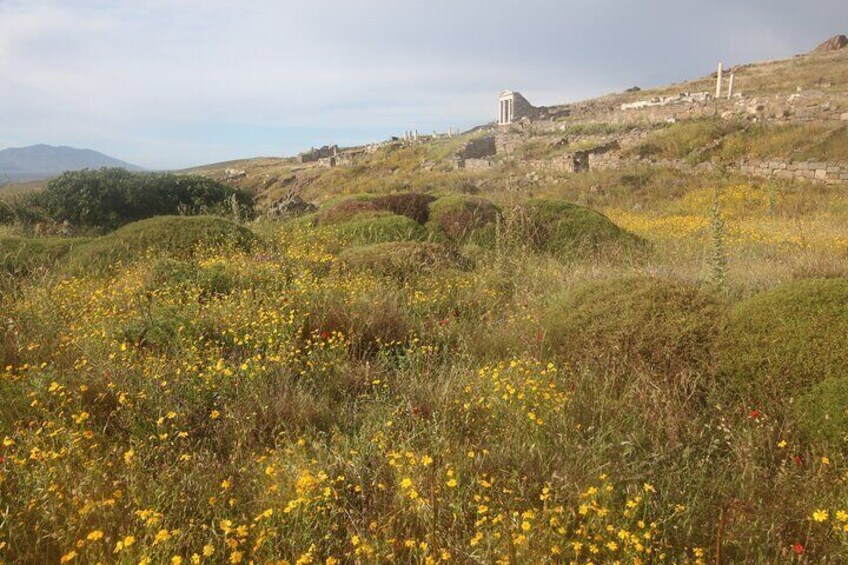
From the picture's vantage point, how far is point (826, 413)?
3.34 metres

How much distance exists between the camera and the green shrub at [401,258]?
7078 millimetres

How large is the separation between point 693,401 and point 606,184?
17375mm

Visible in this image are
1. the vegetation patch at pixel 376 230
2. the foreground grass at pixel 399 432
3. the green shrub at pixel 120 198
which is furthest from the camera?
the green shrub at pixel 120 198

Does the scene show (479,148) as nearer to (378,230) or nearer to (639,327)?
(378,230)

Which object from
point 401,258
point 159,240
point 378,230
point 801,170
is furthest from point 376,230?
point 801,170

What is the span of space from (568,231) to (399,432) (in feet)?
23.9

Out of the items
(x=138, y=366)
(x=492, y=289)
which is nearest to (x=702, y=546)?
(x=138, y=366)

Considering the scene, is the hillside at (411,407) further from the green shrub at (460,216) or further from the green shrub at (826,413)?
the green shrub at (460,216)

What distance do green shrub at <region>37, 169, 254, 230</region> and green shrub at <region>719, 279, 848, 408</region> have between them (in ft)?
39.2

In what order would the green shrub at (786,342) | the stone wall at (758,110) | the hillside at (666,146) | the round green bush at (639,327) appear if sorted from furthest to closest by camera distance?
the stone wall at (758,110), the hillside at (666,146), the round green bush at (639,327), the green shrub at (786,342)

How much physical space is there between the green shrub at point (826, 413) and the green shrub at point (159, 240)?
6947 mm

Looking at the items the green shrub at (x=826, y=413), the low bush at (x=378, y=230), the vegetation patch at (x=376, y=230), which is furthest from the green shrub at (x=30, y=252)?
the green shrub at (x=826, y=413)

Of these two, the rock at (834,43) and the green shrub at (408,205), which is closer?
the green shrub at (408,205)

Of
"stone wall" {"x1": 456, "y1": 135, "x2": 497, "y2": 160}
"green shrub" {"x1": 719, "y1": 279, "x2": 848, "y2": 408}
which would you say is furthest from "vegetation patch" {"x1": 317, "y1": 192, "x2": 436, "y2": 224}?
"stone wall" {"x1": 456, "y1": 135, "x2": 497, "y2": 160}
